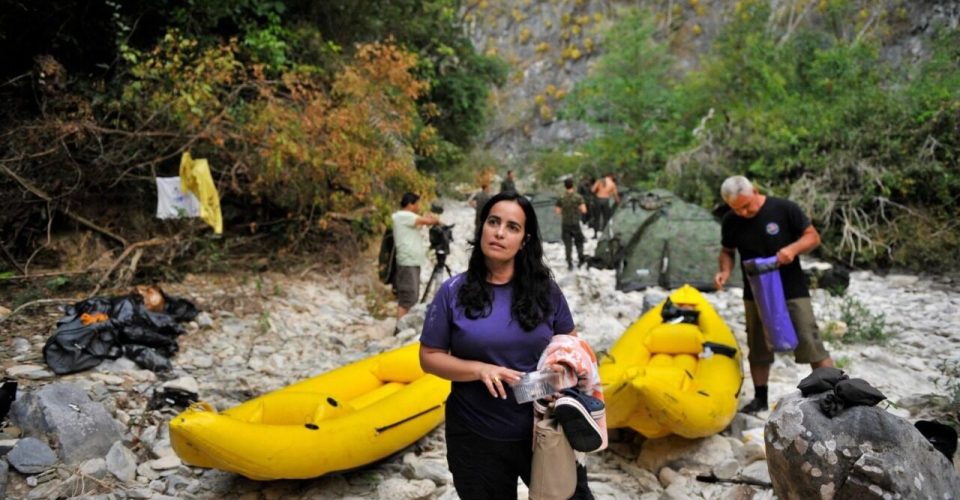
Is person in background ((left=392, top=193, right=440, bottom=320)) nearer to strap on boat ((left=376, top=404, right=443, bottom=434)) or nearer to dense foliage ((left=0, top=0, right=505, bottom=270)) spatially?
dense foliage ((left=0, top=0, right=505, bottom=270))

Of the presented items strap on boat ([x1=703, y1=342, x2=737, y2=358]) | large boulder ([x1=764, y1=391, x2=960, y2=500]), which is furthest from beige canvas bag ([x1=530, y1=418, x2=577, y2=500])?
strap on boat ([x1=703, y1=342, x2=737, y2=358])

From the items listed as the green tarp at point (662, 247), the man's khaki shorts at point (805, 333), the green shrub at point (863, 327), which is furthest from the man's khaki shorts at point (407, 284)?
the green shrub at point (863, 327)

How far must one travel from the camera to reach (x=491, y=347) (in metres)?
1.73

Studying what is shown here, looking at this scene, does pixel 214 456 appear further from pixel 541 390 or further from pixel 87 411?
pixel 541 390

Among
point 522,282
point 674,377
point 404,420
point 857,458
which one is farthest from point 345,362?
point 857,458

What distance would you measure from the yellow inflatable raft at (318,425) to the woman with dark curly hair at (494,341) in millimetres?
1433

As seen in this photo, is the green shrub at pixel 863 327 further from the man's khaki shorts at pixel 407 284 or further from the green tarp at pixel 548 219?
the green tarp at pixel 548 219

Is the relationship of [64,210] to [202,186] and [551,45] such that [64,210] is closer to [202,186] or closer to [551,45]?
[202,186]

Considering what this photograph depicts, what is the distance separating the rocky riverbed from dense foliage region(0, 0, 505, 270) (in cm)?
121

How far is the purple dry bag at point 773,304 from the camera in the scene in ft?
11.5

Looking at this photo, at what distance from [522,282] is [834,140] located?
33.0 feet

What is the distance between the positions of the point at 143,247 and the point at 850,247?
32.1 ft

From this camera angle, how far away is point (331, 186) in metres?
8.13

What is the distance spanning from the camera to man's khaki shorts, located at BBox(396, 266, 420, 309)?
641 centimetres
